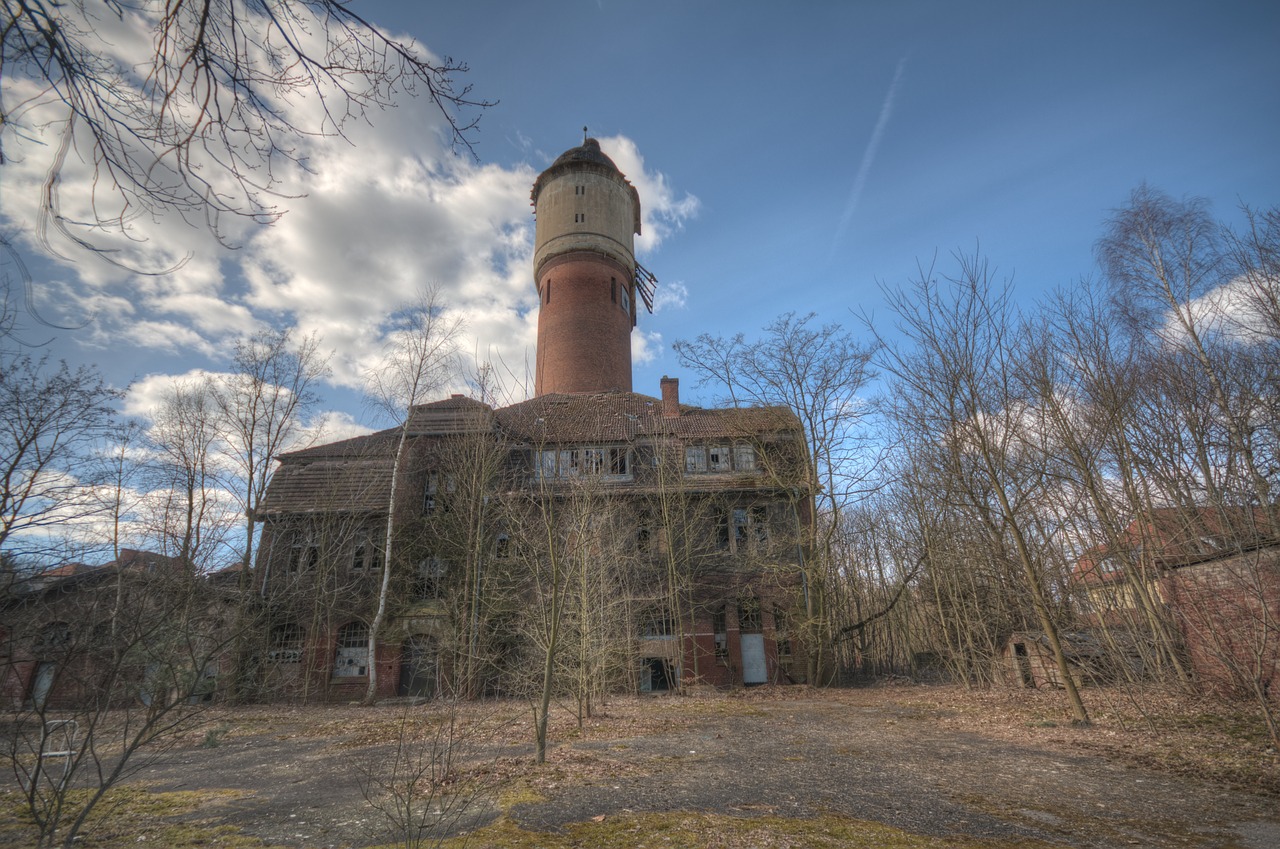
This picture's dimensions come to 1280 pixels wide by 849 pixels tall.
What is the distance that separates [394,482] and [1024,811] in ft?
62.4

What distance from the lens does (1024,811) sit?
18.7 ft

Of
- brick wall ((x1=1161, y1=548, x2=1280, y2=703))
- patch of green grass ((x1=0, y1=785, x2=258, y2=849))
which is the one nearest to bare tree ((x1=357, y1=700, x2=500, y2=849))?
patch of green grass ((x1=0, y1=785, x2=258, y2=849))

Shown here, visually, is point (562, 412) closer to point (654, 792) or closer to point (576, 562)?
point (576, 562)

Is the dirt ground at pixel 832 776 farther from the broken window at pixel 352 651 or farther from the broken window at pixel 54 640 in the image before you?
the broken window at pixel 352 651

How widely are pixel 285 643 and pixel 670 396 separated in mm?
17289

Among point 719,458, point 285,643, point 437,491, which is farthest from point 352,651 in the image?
point 719,458

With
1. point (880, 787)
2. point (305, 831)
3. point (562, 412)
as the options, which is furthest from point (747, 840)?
point (562, 412)

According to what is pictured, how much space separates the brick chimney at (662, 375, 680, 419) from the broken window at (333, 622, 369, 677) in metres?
14.4

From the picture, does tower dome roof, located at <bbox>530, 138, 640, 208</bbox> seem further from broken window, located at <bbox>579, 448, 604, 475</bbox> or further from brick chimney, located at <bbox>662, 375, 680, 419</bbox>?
broken window, located at <bbox>579, 448, 604, 475</bbox>

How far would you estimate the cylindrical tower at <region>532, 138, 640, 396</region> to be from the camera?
29812 millimetres

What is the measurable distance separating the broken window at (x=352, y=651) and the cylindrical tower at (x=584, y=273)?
1382cm

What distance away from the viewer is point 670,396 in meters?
26.4

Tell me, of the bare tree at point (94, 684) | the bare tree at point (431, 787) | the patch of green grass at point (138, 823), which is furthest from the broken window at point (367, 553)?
the patch of green grass at point (138, 823)

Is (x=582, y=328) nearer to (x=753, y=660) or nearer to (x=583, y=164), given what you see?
(x=583, y=164)
